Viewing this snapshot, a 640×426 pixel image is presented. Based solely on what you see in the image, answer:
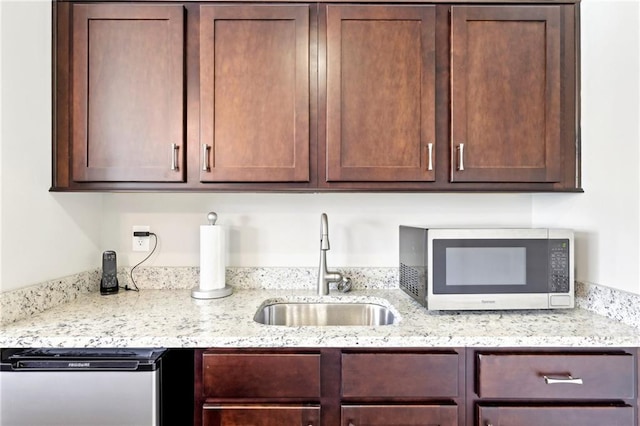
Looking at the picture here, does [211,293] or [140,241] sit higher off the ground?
[140,241]

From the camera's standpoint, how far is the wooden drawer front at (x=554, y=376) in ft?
3.57

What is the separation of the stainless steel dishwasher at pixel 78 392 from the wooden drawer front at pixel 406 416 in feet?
2.15

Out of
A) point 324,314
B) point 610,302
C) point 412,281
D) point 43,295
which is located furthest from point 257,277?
point 610,302

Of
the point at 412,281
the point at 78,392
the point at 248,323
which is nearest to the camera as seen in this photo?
the point at 78,392

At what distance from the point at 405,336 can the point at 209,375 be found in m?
0.64

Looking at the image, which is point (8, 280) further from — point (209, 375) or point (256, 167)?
point (256, 167)

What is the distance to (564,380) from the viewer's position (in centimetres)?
108

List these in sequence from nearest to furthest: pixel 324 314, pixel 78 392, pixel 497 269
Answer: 1. pixel 78 392
2. pixel 497 269
3. pixel 324 314

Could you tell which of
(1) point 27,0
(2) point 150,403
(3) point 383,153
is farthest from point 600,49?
(1) point 27,0

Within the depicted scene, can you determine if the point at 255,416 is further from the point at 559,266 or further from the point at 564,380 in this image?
the point at 559,266

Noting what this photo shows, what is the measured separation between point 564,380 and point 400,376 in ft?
1.68

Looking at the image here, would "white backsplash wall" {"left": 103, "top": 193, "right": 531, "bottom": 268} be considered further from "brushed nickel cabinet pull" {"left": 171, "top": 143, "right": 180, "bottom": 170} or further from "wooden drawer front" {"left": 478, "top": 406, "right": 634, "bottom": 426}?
"wooden drawer front" {"left": 478, "top": 406, "right": 634, "bottom": 426}

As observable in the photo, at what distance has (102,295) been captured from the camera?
1617 millimetres

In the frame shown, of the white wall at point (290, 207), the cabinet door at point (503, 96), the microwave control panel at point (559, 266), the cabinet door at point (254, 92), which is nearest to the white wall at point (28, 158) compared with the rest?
the white wall at point (290, 207)
